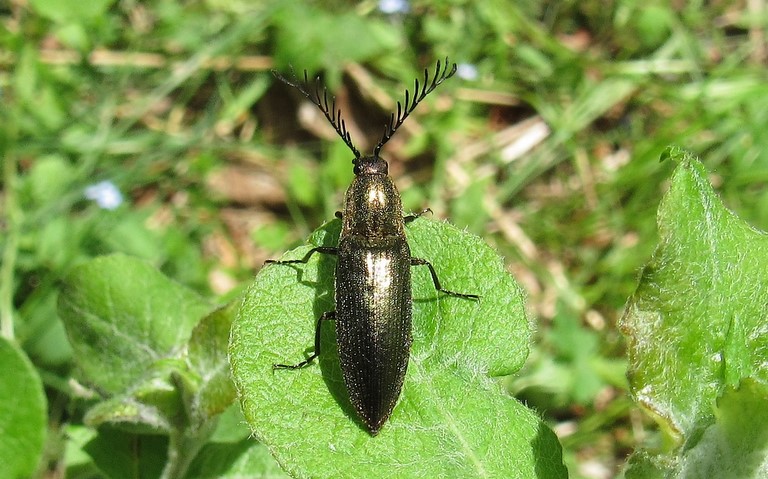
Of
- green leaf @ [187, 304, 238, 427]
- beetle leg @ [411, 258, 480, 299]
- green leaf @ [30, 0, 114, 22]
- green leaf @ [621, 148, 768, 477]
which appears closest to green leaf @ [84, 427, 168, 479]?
green leaf @ [187, 304, 238, 427]

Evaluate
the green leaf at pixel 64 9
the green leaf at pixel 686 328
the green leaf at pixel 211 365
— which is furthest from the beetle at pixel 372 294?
the green leaf at pixel 64 9

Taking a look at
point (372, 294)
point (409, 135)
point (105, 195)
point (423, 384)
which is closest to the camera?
point (423, 384)

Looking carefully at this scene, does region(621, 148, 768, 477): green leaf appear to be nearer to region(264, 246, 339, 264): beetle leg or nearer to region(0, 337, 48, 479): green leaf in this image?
region(264, 246, 339, 264): beetle leg

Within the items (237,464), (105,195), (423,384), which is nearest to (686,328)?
(423,384)

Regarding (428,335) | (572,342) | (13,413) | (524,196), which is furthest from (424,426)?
(524,196)

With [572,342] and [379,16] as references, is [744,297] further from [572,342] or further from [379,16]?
[379,16]

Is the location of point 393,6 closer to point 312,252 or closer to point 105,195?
point 105,195

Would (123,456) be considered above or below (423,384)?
below
